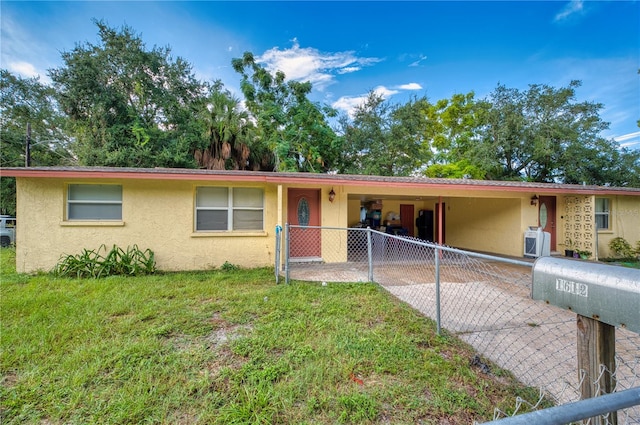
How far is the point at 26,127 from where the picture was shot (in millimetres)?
15344

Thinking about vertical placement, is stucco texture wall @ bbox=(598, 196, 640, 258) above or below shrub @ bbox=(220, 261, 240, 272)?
above

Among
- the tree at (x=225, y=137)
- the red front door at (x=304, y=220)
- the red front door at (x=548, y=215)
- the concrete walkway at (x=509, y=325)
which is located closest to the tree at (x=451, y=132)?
the red front door at (x=548, y=215)

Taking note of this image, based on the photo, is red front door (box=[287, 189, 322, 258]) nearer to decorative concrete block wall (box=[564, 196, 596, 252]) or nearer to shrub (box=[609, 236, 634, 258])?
decorative concrete block wall (box=[564, 196, 596, 252])

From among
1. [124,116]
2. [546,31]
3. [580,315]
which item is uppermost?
[546,31]

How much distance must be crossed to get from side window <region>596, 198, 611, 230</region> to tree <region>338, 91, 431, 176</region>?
1052 centimetres

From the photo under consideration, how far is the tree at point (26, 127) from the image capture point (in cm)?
1550

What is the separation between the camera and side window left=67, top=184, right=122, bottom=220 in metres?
6.62

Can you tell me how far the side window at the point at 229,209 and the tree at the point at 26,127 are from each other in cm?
1495

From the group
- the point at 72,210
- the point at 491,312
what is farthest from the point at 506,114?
the point at 72,210

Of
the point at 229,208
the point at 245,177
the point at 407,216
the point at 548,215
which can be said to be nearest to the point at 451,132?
the point at 407,216

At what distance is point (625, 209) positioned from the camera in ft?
31.5

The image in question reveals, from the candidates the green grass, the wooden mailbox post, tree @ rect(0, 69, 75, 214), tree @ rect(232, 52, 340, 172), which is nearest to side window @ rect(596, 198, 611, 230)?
the green grass

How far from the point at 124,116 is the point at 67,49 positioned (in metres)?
3.83

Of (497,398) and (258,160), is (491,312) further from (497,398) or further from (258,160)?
(258,160)
